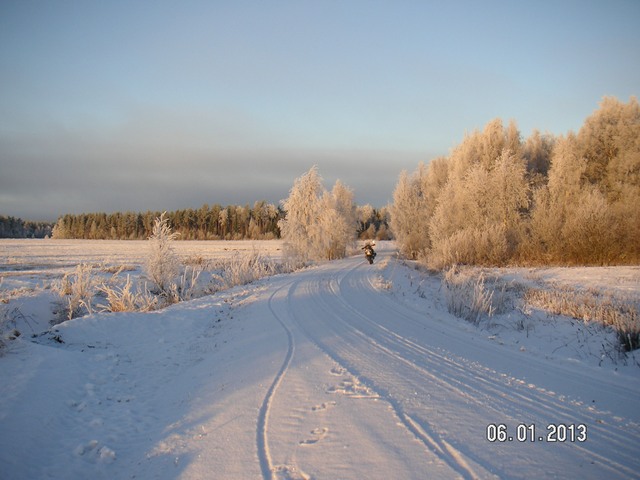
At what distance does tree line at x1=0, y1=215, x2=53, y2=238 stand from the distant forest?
976 cm

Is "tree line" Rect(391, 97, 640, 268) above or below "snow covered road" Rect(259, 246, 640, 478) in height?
above

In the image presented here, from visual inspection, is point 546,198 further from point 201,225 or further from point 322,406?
point 201,225

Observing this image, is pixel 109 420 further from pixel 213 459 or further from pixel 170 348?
pixel 170 348

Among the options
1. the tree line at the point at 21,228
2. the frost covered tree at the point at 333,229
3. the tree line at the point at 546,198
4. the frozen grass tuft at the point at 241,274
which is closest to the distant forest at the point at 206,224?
the tree line at the point at 21,228

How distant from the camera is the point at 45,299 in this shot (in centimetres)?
1409

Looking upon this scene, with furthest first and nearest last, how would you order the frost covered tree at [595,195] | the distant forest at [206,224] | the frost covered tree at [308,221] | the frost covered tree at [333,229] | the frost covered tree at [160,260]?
the distant forest at [206,224] → the frost covered tree at [333,229] → the frost covered tree at [308,221] → the frost covered tree at [595,195] → the frost covered tree at [160,260]

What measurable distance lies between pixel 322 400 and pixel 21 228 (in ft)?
447

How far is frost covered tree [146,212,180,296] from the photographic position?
1559 cm

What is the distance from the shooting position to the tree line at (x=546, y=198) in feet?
72.5

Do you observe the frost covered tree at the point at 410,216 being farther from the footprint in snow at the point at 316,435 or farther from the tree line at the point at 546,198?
the footprint in snow at the point at 316,435

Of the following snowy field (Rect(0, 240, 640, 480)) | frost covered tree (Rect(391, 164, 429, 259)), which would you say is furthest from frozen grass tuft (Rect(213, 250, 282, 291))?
frost covered tree (Rect(391, 164, 429, 259))

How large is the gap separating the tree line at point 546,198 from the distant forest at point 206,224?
65.9m

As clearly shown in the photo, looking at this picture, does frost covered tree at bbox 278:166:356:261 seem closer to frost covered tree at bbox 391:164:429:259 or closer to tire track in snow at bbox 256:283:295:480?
frost covered tree at bbox 391:164:429:259

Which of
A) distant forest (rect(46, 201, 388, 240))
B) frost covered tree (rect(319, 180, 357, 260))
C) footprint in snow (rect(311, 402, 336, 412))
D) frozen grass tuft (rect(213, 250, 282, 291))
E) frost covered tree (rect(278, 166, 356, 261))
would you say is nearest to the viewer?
footprint in snow (rect(311, 402, 336, 412))
